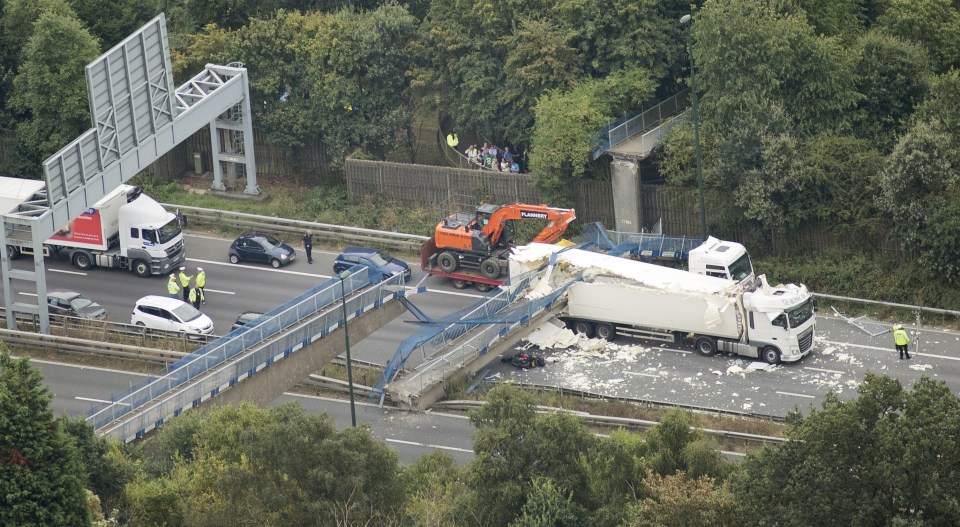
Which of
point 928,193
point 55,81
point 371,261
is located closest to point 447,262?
point 371,261

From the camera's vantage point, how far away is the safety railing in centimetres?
6500

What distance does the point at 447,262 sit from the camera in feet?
204

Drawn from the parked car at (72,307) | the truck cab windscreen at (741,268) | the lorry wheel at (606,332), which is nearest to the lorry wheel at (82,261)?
the parked car at (72,307)

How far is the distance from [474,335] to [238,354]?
8.32 m

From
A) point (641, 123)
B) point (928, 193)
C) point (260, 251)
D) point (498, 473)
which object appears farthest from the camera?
point (641, 123)

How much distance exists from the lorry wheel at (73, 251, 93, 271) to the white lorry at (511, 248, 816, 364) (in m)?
19.8

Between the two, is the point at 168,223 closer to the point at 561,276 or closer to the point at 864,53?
the point at 561,276

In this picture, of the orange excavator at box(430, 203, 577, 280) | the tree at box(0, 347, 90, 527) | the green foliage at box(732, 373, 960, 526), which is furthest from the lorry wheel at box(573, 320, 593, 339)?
the tree at box(0, 347, 90, 527)

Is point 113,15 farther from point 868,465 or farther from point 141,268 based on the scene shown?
point 868,465

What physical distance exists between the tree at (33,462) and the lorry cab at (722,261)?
2799 cm

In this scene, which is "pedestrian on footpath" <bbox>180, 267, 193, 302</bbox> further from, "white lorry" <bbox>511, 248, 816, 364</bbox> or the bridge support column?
the bridge support column

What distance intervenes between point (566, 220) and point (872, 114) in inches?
494

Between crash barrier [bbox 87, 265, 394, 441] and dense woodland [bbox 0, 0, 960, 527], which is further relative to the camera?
crash barrier [bbox 87, 265, 394, 441]

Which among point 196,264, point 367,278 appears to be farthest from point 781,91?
point 196,264
